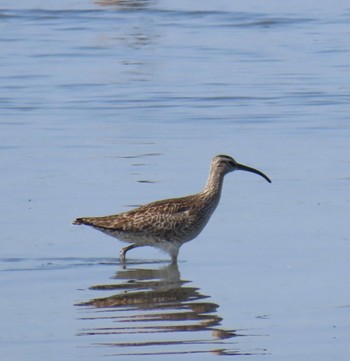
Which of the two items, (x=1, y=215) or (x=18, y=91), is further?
(x=18, y=91)

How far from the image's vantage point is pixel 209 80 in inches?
788

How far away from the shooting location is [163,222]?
11242 mm

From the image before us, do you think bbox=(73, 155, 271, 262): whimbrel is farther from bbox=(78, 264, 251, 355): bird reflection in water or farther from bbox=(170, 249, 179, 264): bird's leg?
bbox=(78, 264, 251, 355): bird reflection in water

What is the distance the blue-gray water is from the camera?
8.76 metres

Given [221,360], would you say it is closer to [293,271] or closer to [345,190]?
[293,271]

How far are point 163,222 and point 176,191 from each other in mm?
1613

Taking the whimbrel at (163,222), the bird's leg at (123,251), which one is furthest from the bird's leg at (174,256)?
the bird's leg at (123,251)

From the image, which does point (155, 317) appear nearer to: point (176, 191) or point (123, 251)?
point (123, 251)

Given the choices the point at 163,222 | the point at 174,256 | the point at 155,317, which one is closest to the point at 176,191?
the point at 163,222

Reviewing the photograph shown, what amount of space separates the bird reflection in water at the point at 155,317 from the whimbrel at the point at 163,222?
425 mm

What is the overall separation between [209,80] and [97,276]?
32.6ft

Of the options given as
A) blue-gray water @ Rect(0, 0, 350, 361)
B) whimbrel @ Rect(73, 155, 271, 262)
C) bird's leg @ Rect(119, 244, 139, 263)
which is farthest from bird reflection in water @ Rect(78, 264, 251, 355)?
whimbrel @ Rect(73, 155, 271, 262)

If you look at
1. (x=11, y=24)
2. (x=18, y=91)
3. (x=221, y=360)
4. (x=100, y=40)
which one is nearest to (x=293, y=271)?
(x=221, y=360)

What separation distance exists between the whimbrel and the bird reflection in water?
1.39 ft
